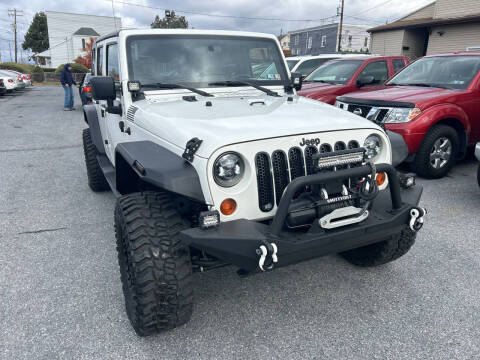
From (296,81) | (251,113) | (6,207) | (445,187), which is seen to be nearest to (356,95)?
(445,187)

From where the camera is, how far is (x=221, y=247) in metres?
1.97

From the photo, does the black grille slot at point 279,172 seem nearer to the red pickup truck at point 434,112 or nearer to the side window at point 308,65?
the red pickup truck at point 434,112

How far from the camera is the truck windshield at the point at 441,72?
18.8 feet

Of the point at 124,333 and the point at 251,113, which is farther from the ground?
the point at 251,113

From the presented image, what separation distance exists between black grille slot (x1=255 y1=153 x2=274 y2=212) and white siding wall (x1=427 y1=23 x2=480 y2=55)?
19.4 m

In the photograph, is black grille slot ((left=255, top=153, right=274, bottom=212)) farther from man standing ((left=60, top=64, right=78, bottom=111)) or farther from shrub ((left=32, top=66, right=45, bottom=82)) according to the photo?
shrub ((left=32, top=66, right=45, bottom=82))

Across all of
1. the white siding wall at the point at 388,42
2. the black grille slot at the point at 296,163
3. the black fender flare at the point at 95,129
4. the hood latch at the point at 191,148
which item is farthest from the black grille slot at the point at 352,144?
the white siding wall at the point at 388,42

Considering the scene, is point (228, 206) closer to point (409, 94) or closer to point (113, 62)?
point (113, 62)

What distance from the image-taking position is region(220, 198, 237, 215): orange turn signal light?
2.16 metres

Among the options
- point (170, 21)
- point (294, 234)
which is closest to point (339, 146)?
point (294, 234)

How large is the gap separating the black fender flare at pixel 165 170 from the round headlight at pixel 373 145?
4.08 feet

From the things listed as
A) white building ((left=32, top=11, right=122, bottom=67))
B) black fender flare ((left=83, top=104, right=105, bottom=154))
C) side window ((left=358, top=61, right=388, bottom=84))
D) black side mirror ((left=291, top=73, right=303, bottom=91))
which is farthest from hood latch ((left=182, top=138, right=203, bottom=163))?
white building ((left=32, top=11, right=122, bottom=67))

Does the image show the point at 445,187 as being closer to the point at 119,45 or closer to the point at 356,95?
the point at 356,95

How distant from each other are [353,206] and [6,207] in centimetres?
423
